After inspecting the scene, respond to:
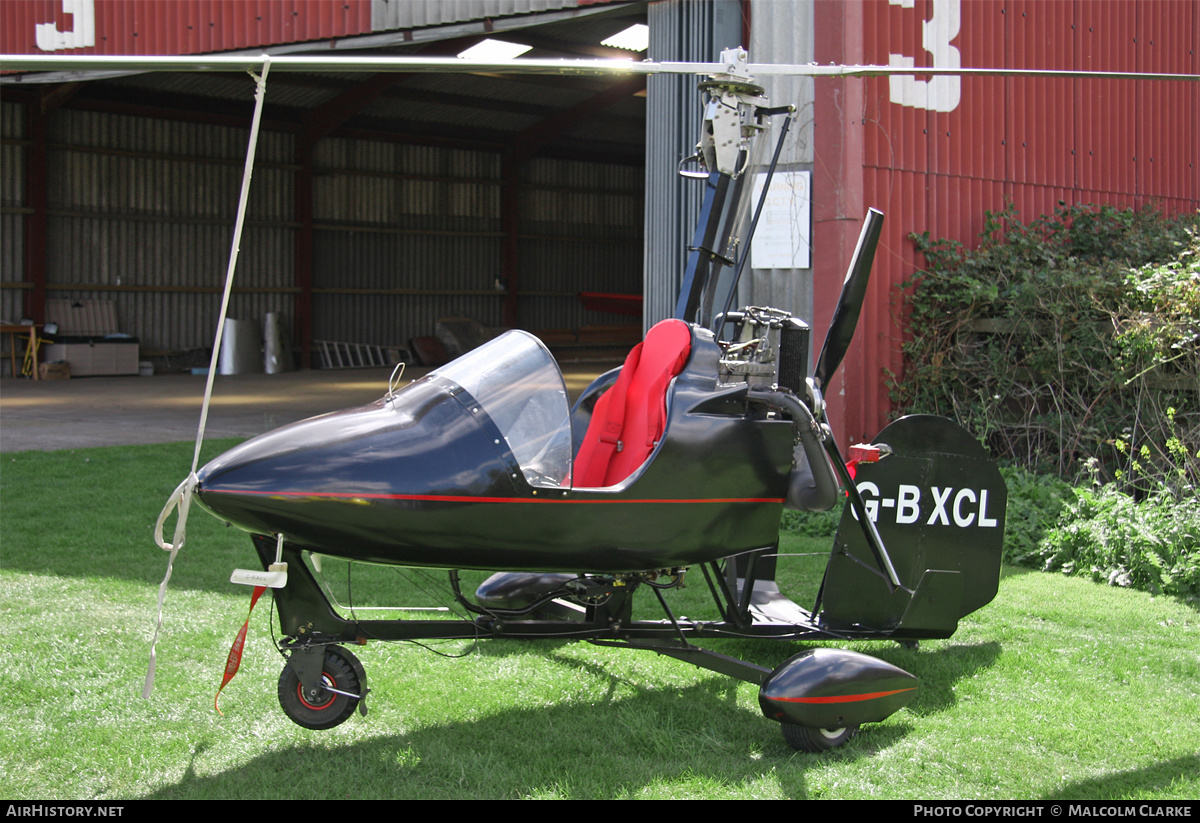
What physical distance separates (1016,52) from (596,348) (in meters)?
16.8

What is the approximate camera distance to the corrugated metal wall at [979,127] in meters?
7.79

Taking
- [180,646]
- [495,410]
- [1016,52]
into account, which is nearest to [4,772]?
[180,646]

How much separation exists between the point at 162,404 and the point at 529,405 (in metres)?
12.5

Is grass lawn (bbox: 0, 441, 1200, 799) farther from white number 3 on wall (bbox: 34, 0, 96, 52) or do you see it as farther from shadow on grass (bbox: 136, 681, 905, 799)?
white number 3 on wall (bbox: 34, 0, 96, 52)

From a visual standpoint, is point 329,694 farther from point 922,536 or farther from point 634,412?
point 922,536

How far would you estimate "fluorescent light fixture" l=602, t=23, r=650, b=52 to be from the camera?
13.7 metres

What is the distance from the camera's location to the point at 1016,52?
8961mm

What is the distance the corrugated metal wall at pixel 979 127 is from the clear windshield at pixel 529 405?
471cm

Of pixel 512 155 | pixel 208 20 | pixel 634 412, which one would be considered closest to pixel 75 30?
pixel 208 20

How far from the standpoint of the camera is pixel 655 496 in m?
3.48

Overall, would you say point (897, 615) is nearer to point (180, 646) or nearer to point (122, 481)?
point (180, 646)

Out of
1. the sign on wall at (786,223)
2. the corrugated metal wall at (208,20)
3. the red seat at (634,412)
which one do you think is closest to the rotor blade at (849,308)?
the red seat at (634,412)

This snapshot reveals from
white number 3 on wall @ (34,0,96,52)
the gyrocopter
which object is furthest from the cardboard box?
Result: the gyrocopter

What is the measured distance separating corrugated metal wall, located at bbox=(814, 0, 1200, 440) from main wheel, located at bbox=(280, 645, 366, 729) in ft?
17.2
